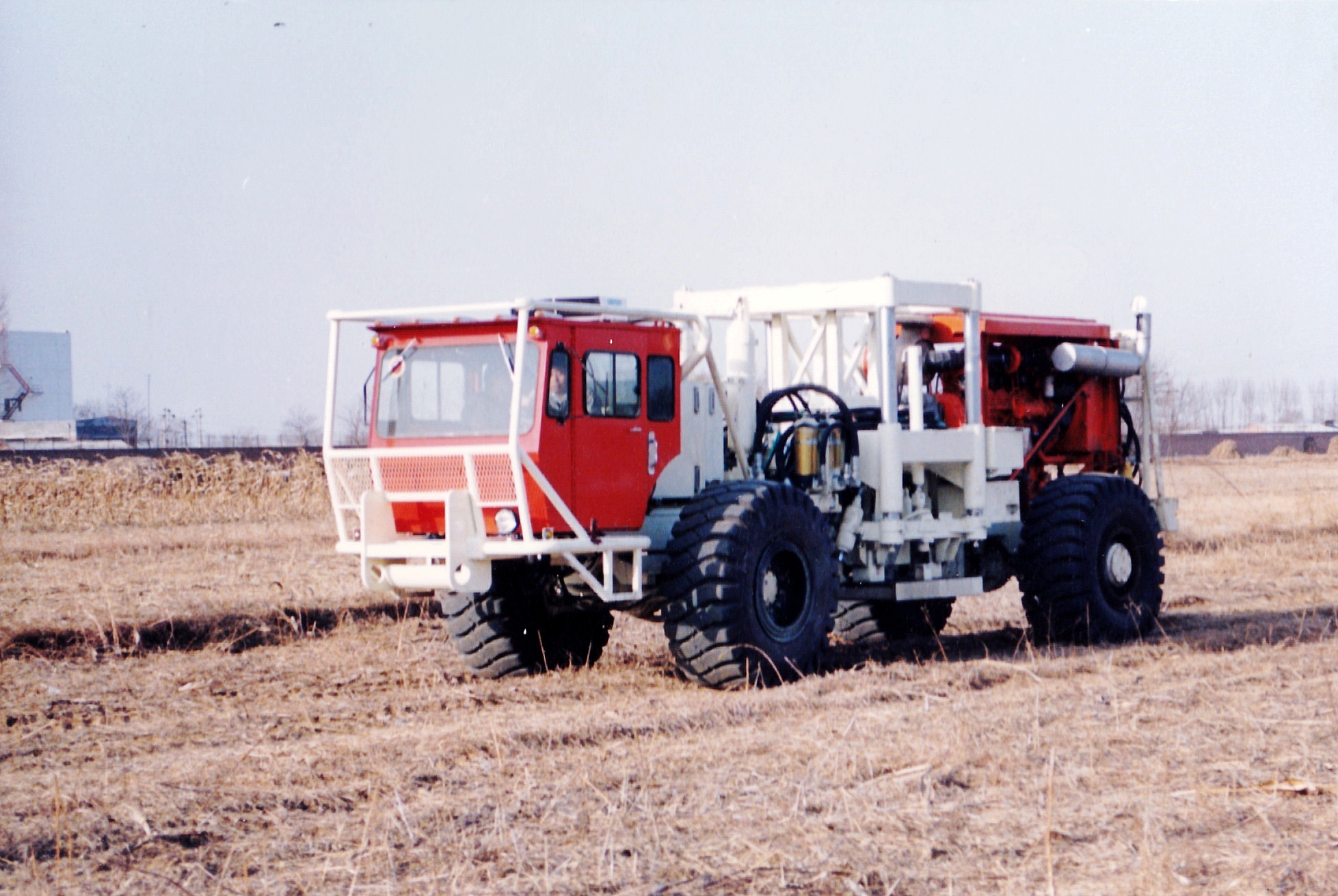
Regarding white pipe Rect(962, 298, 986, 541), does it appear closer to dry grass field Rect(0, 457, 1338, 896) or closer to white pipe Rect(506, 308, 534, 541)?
dry grass field Rect(0, 457, 1338, 896)

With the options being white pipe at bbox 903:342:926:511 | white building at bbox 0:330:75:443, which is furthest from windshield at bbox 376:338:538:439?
white building at bbox 0:330:75:443

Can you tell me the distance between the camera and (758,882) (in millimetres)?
5711

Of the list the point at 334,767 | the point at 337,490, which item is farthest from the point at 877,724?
the point at 337,490

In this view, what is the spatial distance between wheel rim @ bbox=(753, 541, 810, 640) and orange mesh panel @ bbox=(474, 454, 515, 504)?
6.17ft

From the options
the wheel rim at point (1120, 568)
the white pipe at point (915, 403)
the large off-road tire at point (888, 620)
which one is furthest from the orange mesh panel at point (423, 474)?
the wheel rim at point (1120, 568)

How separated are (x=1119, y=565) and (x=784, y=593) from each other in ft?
12.8

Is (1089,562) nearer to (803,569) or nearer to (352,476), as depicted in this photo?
(803,569)

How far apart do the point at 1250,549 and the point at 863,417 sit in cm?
905

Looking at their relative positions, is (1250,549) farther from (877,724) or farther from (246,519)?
(246,519)

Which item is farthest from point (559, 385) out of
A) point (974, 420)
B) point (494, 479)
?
point (974, 420)

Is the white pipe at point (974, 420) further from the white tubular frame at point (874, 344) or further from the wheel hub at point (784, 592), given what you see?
the wheel hub at point (784, 592)

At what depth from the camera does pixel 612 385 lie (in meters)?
10.5

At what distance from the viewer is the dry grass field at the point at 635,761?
19.5 ft

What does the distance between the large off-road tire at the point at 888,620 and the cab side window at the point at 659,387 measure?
3823 mm
